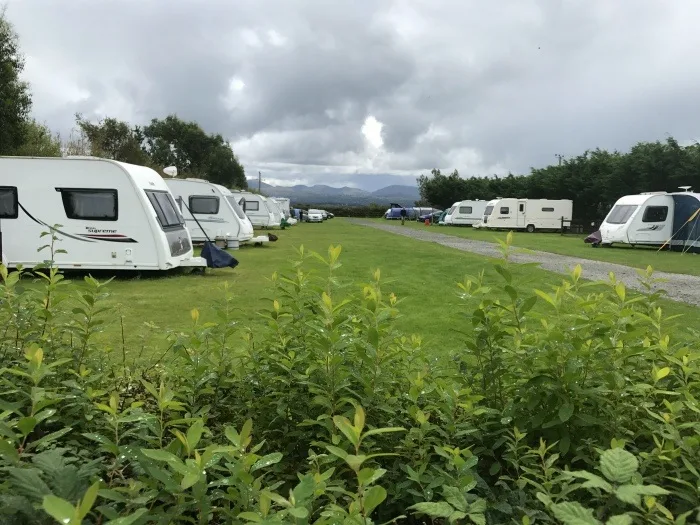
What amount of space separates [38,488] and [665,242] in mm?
27240

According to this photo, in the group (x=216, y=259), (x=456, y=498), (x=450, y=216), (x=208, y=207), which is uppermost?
(x=208, y=207)

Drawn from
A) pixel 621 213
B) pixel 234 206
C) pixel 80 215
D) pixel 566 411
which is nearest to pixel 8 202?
pixel 80 215

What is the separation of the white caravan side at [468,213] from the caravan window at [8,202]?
131ft

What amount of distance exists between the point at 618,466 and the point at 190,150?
6096 centimetres

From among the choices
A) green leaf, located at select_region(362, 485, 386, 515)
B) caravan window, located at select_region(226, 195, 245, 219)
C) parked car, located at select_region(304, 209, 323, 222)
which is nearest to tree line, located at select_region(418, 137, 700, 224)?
parked car, located at select_region(304, 209, 323, 222)

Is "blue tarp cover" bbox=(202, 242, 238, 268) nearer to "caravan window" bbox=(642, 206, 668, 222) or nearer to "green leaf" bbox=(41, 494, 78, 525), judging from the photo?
"green leaf" bbox=(41, 494, 78, 525)

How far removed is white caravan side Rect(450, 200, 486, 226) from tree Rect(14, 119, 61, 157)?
31.5 m

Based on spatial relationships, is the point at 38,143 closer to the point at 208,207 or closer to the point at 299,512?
the point at 208,207

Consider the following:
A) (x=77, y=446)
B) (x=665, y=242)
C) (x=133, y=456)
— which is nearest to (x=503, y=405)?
(x=133, y=456)

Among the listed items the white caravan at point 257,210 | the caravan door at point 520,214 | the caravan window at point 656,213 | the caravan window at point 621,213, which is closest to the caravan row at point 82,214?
the white caravan at point 257,210

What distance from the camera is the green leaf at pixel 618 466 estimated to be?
147 cm

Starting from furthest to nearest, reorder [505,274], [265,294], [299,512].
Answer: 1. [265,294]
2. [505,274]
3. [299,512]

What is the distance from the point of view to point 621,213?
25.9 m

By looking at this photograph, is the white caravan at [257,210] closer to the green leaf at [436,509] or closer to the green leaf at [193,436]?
the green leaf at [193,436]
